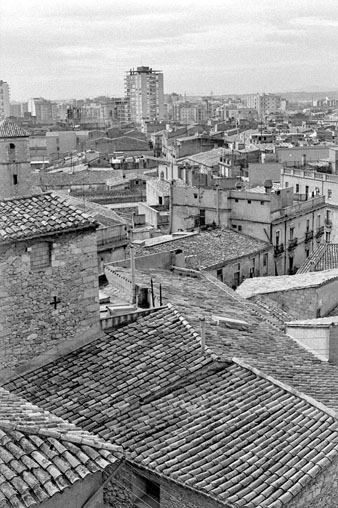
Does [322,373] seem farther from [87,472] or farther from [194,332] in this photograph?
[87,472]

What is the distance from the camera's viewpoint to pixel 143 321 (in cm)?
1234

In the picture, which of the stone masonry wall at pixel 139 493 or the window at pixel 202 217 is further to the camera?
the window at pixel 202 217

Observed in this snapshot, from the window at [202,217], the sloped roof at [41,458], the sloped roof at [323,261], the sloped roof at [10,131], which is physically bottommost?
the sloped roof at [323,261]

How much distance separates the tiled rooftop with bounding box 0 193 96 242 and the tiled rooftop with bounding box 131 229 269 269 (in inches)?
451

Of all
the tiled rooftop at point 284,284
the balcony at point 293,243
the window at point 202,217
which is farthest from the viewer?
the balcony at point 293,243

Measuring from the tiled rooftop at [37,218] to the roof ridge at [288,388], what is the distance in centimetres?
297

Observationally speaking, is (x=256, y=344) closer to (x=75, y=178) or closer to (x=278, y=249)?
(x=278, y=249)

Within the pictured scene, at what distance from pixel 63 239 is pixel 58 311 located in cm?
104

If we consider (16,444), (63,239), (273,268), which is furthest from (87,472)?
(273,268)

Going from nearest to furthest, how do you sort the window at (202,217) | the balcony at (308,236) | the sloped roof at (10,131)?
the window at (202,217), the sloped roof at (10,131), the balcony at (308,236)

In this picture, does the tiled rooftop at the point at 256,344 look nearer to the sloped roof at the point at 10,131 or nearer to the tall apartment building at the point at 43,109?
the sloped roof at the point at 10,131

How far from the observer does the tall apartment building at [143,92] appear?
157750 mm

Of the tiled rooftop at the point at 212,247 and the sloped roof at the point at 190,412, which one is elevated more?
the sloped roof at the point at 190,412

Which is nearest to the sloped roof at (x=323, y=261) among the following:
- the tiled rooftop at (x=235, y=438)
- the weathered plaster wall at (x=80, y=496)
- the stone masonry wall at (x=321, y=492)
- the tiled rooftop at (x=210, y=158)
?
the tiled rooftop at (x=235, y=438)
